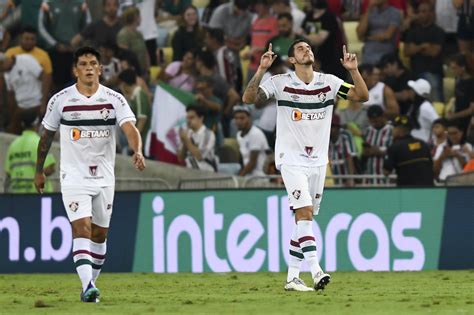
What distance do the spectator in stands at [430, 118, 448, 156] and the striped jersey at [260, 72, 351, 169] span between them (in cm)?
724

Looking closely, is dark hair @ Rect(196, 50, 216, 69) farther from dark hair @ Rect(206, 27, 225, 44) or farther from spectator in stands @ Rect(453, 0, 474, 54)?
spectator in stands @ Rect(453, 0, 474, 54)

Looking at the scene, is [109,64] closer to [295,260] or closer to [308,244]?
[295,260]

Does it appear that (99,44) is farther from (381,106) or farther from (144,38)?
(381,106)

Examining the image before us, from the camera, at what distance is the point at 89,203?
1370cm

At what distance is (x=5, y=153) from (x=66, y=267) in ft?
11.0

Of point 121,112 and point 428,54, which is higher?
point 428,54

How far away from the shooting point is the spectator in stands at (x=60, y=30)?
24797 mm

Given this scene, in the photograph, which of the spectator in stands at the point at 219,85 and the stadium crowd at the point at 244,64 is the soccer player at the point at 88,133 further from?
the spectator in stands at the point at 219,85

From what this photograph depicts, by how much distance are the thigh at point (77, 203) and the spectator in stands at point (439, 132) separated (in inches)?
373

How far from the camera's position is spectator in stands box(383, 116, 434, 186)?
20.6m

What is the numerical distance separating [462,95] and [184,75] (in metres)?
4.81

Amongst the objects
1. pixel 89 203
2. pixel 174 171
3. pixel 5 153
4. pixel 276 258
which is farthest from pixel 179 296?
pixel 5 153

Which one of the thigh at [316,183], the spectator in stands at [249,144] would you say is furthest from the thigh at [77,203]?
the spectator in stands at [249,144]

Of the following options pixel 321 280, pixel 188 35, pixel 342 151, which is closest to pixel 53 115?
pixel 321 280
